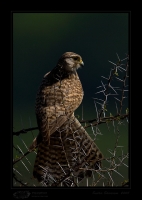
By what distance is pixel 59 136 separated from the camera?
18.5 feet

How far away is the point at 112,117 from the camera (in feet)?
16.9

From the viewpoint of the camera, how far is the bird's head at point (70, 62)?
6.75 metres

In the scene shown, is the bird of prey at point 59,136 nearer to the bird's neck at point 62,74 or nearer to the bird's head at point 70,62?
the bird's neck at point 62,74

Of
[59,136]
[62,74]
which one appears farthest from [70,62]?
[59,136]

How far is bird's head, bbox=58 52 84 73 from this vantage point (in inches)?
266

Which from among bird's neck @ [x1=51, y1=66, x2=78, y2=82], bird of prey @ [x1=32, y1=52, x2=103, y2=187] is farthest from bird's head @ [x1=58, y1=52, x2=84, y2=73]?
bird of prey @ [x1=32, y1=52, x2=103, y2=187]

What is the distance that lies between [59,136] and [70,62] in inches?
60.5

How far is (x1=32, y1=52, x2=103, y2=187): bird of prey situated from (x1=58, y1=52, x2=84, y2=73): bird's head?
49 cm

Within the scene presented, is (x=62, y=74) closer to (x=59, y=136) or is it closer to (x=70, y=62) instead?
(x=70, y=62)

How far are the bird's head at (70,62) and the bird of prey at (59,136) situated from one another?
0.49m

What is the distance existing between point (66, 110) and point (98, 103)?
818 millimetres

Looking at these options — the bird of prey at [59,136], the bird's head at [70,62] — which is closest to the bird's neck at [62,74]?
the bird's head at [70,62]
